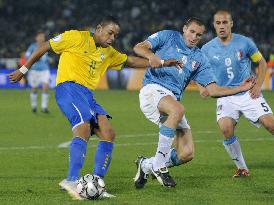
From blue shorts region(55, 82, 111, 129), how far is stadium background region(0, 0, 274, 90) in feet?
85.6

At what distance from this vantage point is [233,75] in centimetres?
1164

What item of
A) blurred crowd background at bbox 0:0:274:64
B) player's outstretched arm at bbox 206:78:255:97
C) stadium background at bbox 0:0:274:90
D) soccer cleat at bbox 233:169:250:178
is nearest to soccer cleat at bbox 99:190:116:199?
player's outstretched arm at bbox 206:78:255:97

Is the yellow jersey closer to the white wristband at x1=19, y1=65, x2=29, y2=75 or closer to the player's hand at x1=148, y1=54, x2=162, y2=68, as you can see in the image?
the white wristband at x1=19, y1=65, x2=29, y2=75

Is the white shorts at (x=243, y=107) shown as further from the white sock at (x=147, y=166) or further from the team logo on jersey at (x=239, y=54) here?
the white sock at (x=147, y=166)

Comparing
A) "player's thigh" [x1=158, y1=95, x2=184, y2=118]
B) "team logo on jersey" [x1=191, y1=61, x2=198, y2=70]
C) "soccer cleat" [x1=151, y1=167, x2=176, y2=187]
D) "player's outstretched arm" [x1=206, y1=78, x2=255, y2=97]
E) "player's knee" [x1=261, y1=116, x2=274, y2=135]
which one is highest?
"team logo on jersey" [x1=191, y1=61, x2=198, y2=70]

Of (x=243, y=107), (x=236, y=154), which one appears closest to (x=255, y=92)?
(x=243, y=107)

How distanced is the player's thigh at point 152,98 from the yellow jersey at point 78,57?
90 centimetres

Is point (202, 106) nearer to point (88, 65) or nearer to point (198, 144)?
point (198, 144)

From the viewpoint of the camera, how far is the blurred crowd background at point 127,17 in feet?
125

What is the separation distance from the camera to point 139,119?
70.0 feet

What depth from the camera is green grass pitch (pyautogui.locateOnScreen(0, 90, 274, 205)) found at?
9.03 metres

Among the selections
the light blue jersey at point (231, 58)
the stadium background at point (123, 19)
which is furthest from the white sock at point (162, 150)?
the stadium background at point (123, 19)

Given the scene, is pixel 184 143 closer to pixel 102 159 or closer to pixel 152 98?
pixel 152 98

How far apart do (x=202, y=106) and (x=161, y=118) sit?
15.8 metres
